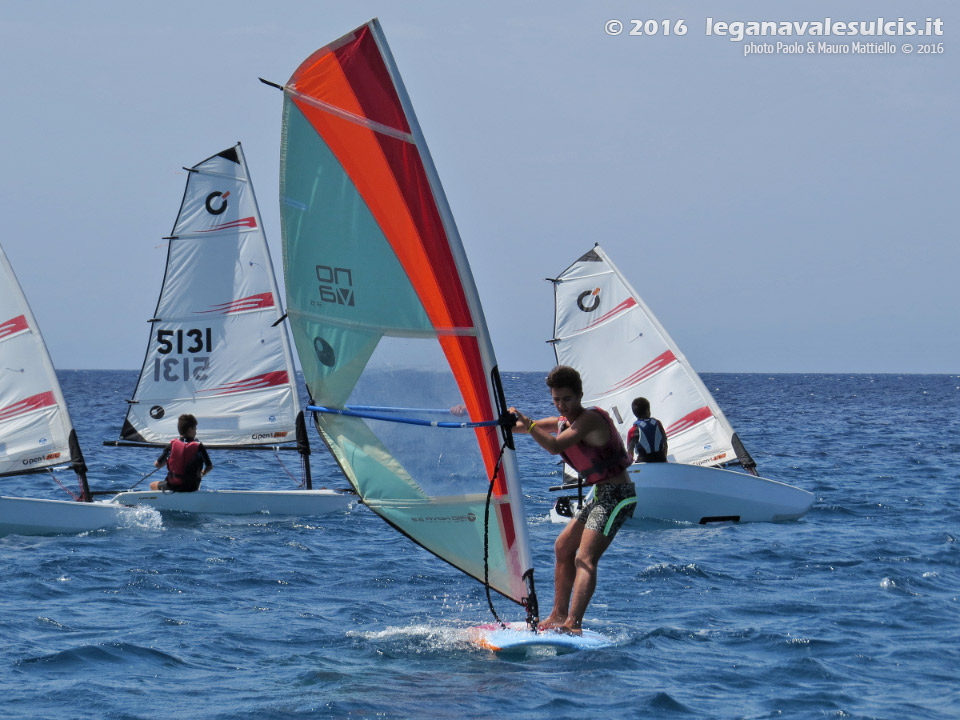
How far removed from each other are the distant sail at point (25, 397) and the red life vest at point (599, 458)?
933 centimetres

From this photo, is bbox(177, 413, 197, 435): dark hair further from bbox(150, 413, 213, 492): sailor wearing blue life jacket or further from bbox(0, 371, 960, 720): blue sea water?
bbox(0, 371, 960, 720): blue sea water

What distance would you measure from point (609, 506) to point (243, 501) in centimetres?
934

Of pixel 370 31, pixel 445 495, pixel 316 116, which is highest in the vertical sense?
pixel 370 31

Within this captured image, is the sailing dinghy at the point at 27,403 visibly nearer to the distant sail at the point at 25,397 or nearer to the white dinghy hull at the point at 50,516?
the distant sail at the point at 25,397

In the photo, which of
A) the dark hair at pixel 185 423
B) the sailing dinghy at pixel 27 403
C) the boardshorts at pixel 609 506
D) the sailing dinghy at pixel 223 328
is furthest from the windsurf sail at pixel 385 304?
the sailing dinghy at pixel 223 328

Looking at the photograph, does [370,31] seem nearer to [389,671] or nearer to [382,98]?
[382,98]

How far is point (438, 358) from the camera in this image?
7.30m

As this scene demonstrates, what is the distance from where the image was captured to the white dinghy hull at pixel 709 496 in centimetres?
1516

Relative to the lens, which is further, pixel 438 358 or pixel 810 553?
pixel 810 553

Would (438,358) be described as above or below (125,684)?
above

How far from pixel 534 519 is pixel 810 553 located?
4.39 m

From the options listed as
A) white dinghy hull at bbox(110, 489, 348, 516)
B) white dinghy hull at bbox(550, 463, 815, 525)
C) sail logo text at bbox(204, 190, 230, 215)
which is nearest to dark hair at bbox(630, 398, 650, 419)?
white dinghy hull at bbox(550, 463, 815, 525)

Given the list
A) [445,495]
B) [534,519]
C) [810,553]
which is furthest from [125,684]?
[534,519]

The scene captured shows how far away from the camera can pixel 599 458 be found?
759cm
